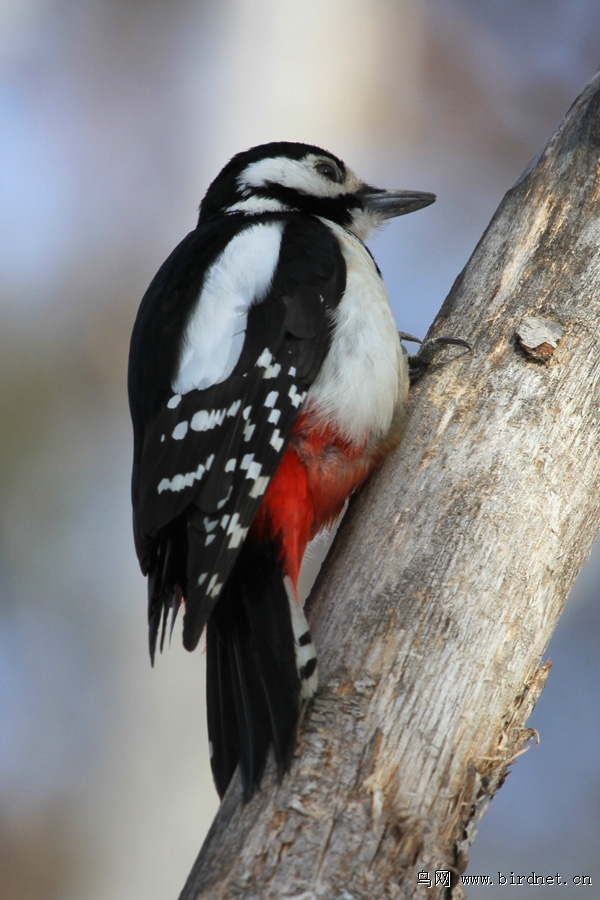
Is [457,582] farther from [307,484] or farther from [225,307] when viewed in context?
[225,307]

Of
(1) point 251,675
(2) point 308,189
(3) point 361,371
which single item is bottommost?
(1) point 251,675

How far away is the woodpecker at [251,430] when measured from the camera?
1760mm

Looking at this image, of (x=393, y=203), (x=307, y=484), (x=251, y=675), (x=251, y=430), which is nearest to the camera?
(x=251, y=675)

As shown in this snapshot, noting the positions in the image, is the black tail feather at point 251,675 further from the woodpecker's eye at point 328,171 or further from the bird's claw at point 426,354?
the woodpecker's eye at point 328,171

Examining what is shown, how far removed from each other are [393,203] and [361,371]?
109cm

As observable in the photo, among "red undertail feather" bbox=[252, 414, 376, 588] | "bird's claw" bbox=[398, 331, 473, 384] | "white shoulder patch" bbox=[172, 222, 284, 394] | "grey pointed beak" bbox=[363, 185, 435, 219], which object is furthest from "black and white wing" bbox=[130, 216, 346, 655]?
"grey pointed beak" bbox=[363, 185, 435, 219]

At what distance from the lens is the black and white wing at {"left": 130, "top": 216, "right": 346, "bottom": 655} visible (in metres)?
1.95

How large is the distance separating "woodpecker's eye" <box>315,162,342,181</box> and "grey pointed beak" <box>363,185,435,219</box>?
14 centimetres

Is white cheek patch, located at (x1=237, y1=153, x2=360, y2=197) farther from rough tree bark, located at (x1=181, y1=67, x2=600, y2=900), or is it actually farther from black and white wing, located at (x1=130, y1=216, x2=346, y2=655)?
rough tree bark, located at (x1=181, y1=67, x2=600, y2=900)

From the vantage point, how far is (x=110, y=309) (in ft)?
15.9

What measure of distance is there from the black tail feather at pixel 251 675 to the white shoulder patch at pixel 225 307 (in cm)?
50

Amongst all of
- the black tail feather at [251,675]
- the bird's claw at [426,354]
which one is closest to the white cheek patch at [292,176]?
the bird's claw at [426,354]

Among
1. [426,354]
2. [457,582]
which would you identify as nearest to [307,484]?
[426,354]

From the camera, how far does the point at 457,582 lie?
5.66 ft
